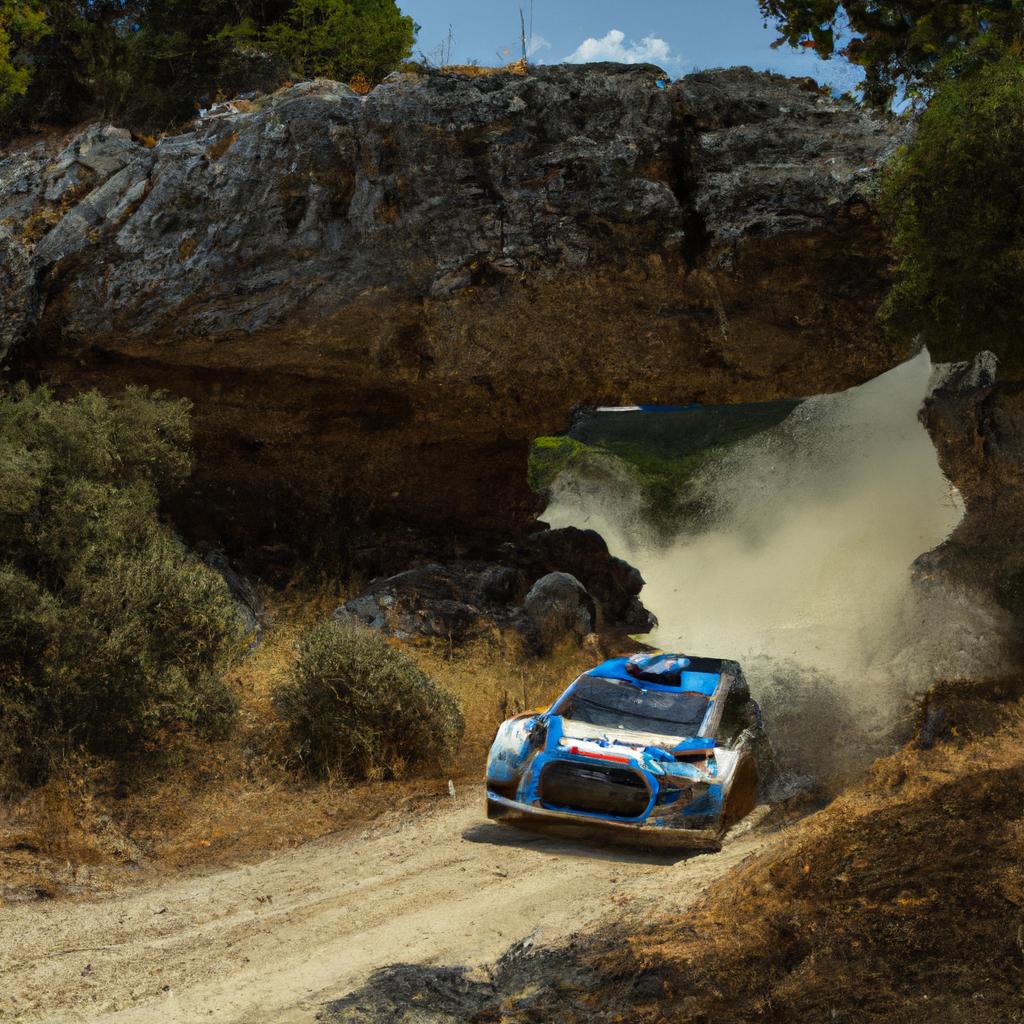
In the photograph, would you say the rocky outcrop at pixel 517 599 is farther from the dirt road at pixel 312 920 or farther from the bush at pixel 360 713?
the dirt road at pixel 312 920

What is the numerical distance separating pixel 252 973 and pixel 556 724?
11.4ft

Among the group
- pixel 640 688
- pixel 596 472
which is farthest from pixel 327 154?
pixel 596 472

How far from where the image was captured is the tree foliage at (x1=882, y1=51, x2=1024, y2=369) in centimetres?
1096

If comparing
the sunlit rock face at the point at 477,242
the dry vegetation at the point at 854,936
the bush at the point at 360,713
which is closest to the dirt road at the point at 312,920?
the dry vegetation at the point at 854,936

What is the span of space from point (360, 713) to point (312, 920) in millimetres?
3588

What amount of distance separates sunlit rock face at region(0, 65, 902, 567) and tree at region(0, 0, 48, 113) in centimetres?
186

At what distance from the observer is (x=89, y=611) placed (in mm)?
10906

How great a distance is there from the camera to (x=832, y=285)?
14.6 metres

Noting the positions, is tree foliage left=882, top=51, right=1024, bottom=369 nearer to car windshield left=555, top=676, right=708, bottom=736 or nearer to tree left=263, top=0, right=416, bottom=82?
car windshield left=555, top=676, right=708, bottom=736

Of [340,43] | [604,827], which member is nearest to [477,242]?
[340,43]

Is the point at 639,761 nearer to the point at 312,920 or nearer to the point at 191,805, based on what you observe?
the point at 312,920

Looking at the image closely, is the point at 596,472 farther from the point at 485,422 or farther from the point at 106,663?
the point at 106,663

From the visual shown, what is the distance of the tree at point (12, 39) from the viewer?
17469 mm

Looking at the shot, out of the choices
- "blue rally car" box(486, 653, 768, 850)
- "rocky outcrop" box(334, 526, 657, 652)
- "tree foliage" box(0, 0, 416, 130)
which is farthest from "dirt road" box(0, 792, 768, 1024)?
"tree foliage" box(0, 0, 416, 130)
